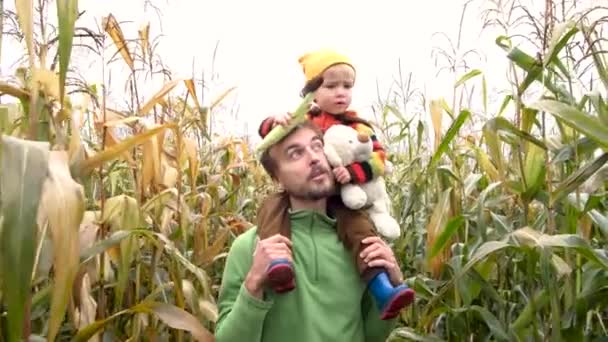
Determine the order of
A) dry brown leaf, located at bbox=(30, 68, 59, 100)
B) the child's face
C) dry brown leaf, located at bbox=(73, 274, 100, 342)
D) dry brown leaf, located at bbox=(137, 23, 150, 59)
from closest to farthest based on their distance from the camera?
1. dry brown leaf, located at bbox=(30, 68, 59, 100)
2. dry brown leaf, located at bbox=(73, 274, 100, 342)
3. the child's face
4. dry brown leaf, located at bbox=(137, 23, 150, 59)

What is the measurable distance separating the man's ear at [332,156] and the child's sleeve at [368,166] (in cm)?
3

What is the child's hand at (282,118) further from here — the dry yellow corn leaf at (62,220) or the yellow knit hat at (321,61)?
the dry yellow corn leaf at (62,220)

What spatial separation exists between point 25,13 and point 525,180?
3.82 ft

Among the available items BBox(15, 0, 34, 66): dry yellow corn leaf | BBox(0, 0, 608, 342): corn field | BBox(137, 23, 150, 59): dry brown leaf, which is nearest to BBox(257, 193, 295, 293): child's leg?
BBox(0, 0, 608, 342): corn field

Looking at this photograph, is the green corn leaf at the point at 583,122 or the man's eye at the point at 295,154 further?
the man's eye at the point at 295,154

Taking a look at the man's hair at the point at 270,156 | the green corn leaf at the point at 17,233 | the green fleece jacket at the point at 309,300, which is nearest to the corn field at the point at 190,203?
the green corn leaf at the point at 17,233

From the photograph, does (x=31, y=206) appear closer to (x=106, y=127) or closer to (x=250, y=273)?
(x=250, y=273)

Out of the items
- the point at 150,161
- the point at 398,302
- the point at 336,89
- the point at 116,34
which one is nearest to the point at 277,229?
the point at 398,302

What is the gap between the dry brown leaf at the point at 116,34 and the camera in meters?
1.83

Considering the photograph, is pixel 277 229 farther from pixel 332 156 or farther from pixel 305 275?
pixel 332 156

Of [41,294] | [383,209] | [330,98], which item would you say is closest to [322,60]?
[330,98]

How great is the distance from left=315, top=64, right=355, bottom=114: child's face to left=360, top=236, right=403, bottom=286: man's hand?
401 mm

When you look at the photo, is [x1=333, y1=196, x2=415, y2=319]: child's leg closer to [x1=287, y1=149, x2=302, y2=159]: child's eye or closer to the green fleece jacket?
the green fleece jacket

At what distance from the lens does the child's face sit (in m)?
1.66
